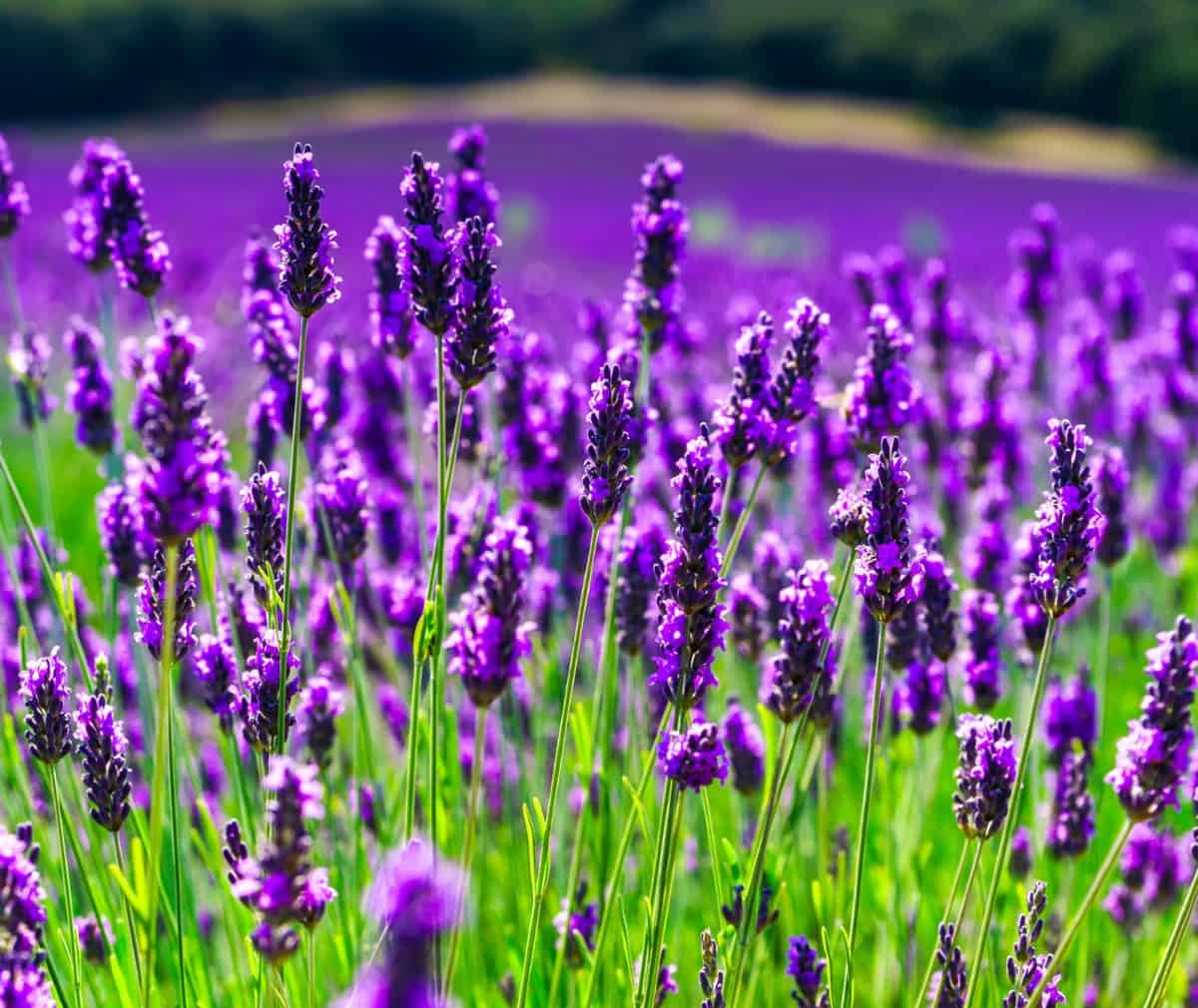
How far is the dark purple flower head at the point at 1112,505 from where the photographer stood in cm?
298

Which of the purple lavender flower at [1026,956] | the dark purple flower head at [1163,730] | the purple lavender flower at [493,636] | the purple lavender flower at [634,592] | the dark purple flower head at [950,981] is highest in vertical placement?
the purple lavender flower at [493,636]

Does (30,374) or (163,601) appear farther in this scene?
(30,374)

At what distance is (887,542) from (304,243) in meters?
0.83

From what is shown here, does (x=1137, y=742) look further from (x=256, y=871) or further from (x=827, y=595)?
(x=256, y=871)

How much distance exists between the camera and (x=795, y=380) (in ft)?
7.25

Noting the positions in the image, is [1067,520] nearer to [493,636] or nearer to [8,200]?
[493,636]

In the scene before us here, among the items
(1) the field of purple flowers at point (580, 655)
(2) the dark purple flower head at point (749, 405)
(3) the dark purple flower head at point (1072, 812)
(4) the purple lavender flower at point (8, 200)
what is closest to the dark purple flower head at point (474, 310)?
(1) the field of purple flowers at point (580, 655)

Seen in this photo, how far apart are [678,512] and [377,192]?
13.9 metres

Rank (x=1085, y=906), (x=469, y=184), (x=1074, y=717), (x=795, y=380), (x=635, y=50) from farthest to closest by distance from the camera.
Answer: (x=635, y=50) → (x=1074, y=717) → (x=469, y=184) → (x=795, y=380) → (x=1085, y=906)

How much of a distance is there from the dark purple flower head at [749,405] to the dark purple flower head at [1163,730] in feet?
2.23

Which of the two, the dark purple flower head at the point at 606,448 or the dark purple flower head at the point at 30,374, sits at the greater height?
the dark purple flower head at the point at 606,448

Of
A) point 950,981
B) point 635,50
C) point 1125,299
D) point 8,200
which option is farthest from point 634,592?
point 635,50

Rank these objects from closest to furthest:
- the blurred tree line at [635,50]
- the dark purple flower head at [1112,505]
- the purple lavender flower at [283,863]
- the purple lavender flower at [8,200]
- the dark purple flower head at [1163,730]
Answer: the purple lavender flower at [283,863] < the dark purple flower head at [1163,730] < the purple lavender flower at [8,200] < the dark purple flower head at [1112,505] < the blurred tree line at [635,50]

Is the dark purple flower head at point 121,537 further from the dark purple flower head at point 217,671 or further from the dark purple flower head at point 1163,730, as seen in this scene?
the dark purple flower head at point 1163,730
